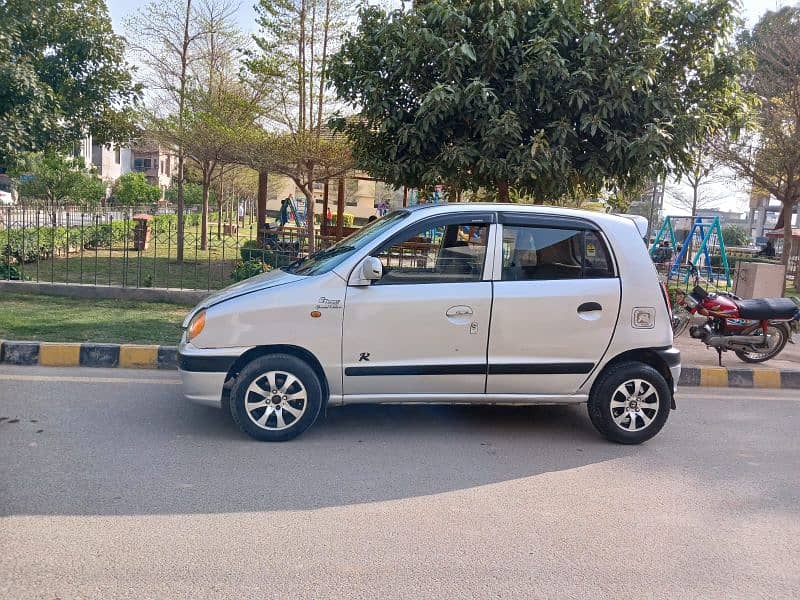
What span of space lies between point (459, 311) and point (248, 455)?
1.76 meters

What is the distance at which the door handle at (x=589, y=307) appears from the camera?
563 centimetres

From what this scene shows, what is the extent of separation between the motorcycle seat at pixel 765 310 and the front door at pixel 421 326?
4.54 meters

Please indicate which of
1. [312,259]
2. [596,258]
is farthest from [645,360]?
[312,259]

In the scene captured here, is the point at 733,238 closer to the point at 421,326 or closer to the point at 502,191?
the point at 502,191

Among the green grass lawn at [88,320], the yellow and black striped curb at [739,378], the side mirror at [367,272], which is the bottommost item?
the yellow and black striped curb at [739,378]

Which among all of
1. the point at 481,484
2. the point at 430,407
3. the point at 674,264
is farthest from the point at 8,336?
the point at 674,264

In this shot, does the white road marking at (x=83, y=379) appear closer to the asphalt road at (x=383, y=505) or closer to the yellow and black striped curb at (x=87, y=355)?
the asphalt road at (x=383, y=505)

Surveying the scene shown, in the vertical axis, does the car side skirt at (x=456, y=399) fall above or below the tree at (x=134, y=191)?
below

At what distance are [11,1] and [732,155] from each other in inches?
582

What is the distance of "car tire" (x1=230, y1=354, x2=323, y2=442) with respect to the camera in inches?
209

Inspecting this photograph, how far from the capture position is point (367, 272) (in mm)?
5305

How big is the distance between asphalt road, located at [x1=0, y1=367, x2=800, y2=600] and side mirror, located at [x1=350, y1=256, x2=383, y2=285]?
3.92ft

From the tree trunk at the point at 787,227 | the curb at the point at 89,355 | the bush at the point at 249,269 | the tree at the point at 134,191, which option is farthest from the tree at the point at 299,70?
the tree at the point at 134,191

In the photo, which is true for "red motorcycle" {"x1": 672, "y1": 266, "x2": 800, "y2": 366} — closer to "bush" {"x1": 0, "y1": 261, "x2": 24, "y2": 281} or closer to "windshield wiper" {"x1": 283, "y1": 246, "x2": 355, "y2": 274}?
"windshield wiper" {"x1": 283, "y1": 246, "x2": 355, "y2": 274}
